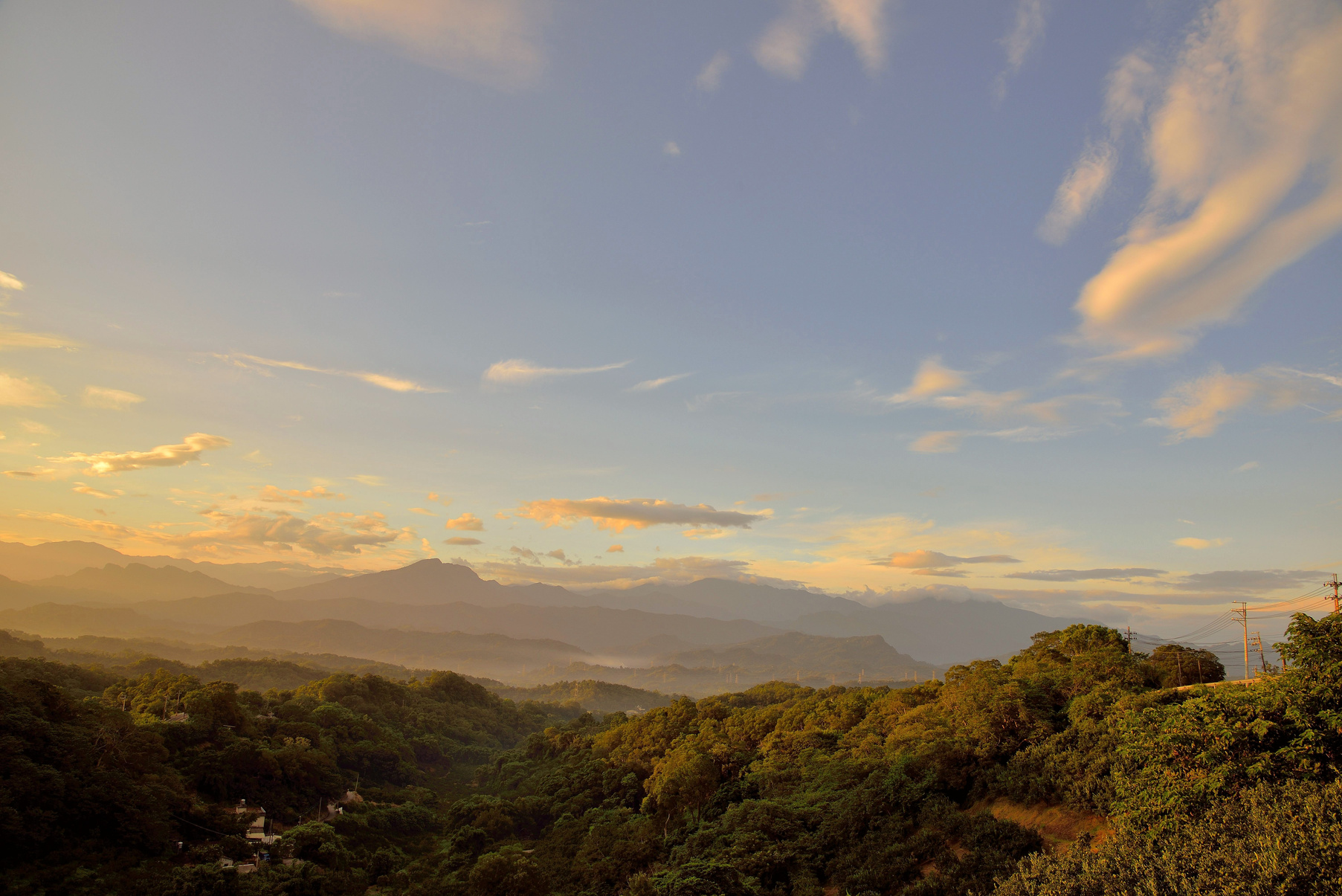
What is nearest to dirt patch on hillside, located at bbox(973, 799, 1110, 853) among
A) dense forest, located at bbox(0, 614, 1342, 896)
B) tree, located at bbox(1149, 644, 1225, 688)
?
dense forest, located at bbox(0, 614, 1342, 896)

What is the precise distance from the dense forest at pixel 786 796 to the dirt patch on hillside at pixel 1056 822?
5.2 inches

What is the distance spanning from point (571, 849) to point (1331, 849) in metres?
42.2

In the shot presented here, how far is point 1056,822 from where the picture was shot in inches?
968

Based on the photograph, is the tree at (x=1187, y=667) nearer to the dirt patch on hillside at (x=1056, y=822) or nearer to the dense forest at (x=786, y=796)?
the dense forest at (x=786, y=796)

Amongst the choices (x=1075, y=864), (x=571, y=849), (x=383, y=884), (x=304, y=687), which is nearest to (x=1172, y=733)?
(x=1075, y=864)

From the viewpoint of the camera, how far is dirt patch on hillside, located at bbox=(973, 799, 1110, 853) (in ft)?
75.0

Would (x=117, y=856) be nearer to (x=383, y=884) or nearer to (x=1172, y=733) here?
(x=383, y=884)

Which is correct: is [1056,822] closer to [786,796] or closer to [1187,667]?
[786,796]

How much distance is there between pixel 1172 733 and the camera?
19.9 meters

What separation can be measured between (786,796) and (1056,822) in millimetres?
15463

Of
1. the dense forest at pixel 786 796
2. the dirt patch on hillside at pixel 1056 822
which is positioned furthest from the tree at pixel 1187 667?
the dirt patch on hillside at pixel 1056 822

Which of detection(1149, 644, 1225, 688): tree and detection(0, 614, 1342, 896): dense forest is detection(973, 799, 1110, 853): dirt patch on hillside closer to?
detection(0, 614, 1342, 896): dense forest

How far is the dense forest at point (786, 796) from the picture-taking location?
712 inches

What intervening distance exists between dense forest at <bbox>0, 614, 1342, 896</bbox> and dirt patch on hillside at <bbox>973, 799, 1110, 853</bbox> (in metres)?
0.13
